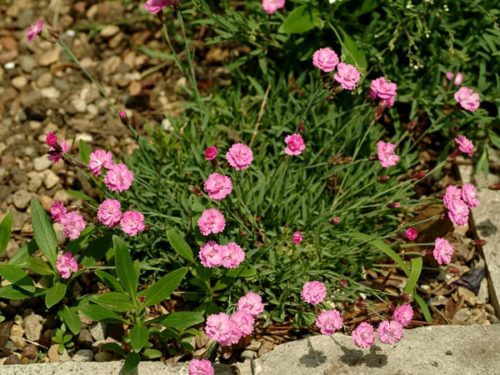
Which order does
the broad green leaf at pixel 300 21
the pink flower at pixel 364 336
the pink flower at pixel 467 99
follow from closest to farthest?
the pink flower at pixel 364 336
the pink flower at pixel 467 99
the broad green leaf at pixel 300 21

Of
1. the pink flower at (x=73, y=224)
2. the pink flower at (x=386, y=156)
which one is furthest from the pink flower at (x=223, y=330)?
the pink flower at (x=386, y=156)

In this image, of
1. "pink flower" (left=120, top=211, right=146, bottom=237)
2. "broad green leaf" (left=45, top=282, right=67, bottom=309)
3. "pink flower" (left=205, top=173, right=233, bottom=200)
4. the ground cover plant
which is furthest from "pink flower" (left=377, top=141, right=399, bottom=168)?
"broad green leaf" (left=45, top=282, right=67, bottom=309)

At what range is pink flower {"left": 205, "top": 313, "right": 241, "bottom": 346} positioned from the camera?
2.69m

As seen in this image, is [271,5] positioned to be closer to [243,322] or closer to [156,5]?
[156,5]

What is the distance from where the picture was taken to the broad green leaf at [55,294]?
9.71 feet

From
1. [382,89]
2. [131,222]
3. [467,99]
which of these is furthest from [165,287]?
[467,99]

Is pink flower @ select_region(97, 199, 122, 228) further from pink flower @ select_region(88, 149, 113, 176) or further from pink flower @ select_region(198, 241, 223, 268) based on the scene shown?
pink flower @ select_region(198, 241, 223, 268)

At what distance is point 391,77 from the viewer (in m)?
3.72

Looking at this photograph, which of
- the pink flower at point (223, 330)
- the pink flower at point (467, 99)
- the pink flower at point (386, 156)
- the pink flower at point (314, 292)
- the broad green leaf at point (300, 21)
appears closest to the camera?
the pink flower at point (223, 330)

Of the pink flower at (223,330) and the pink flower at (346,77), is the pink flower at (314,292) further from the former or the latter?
the pink flower at (346,77)

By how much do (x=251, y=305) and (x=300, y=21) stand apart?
1535 millimetres

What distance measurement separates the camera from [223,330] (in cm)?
269

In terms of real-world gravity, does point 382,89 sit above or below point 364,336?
above

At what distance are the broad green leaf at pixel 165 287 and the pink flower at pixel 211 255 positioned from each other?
0.10 m
